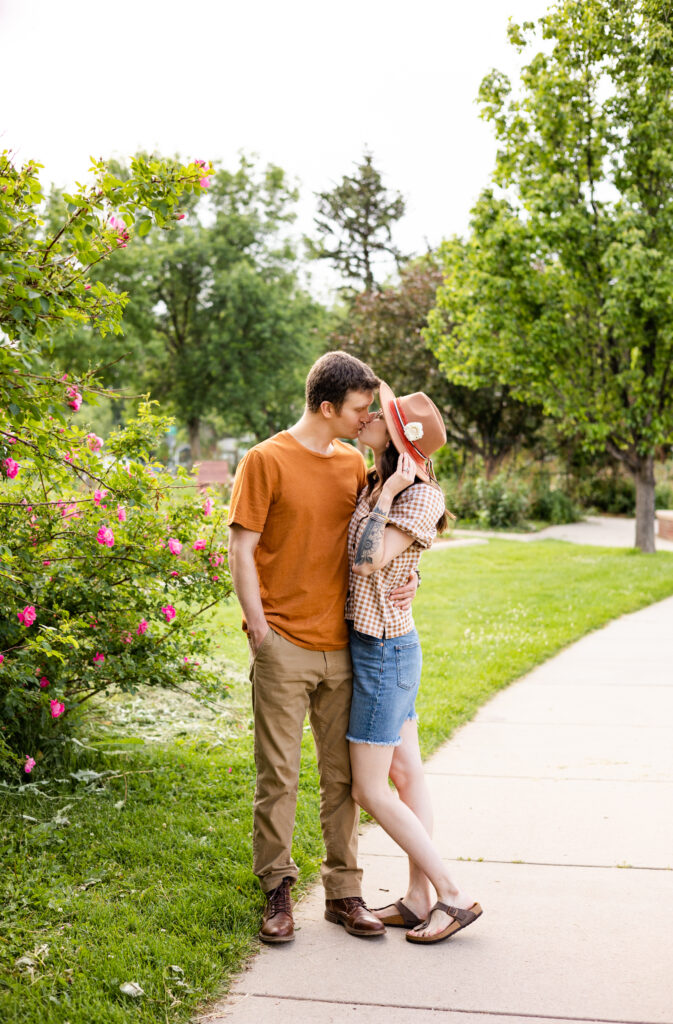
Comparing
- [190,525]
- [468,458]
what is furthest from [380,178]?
[190,525]

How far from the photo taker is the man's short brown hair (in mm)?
3396

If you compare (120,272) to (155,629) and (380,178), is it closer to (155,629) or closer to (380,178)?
(380,178)

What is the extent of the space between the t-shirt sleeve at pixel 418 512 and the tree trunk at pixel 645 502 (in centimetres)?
1314

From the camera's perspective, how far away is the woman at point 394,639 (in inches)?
132

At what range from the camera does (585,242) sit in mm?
14391

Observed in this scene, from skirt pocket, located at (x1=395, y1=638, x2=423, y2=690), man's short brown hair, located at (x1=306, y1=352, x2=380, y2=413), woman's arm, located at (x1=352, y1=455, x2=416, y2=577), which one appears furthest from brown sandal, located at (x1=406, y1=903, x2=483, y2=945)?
man's short brown hair, located at (x1=306, y1=352, x2=380, y2=413)

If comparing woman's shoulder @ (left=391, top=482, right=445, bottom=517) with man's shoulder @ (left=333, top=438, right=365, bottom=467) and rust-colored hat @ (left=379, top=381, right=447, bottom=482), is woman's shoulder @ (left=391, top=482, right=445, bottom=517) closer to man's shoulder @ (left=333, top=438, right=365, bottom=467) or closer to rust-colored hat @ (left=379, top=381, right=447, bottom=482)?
rust-colored hat @ (left=379, top=381, right=447, bottom=482)

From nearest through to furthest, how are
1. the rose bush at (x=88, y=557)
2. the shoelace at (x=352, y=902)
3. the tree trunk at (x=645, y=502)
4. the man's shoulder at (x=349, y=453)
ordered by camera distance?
the shoelace at (x=352, y=902), the man's shoulder at (x=349, y=453), the rose bush at (x=88, y=557), the tree trunk at (x=645, y=502)

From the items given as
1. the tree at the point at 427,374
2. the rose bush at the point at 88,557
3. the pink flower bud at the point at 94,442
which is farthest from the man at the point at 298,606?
the tree at the point at 427,374

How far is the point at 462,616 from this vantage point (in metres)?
10.1

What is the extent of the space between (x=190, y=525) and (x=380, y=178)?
37148 mm

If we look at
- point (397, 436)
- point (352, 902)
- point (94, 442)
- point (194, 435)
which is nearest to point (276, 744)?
point (352, 902)

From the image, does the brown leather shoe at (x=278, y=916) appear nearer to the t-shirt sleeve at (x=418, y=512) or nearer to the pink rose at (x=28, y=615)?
the t-shirt sleeve at (x=418, y=512)

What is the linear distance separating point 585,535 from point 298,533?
1721 cm
